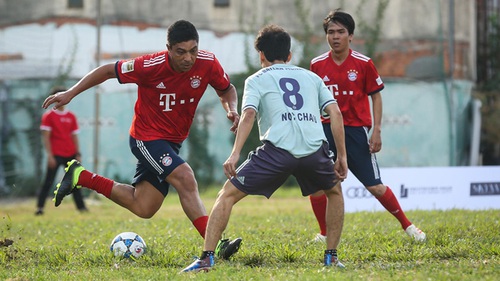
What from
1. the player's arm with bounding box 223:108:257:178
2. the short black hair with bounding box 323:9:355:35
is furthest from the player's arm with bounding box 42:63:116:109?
the short black hair with bounding box 323:9:355:35

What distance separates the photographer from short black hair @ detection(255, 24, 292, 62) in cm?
660

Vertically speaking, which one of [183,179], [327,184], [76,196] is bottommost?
[76,196]

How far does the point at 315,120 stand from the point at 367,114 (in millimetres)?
2384

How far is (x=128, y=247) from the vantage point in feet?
25.3

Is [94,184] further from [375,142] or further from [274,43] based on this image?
[375,142]

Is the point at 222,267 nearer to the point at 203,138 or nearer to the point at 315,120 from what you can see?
the point at 315,120

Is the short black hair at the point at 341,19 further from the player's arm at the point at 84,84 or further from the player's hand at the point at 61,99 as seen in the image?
the player's hand at the point at 61,99

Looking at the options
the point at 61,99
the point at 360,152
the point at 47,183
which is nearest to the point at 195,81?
the point at 61,99

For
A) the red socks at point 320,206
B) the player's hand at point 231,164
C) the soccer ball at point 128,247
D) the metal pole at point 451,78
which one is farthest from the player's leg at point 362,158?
the metal pole at point 451,78

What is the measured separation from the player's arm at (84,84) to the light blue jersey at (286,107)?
1.75 m

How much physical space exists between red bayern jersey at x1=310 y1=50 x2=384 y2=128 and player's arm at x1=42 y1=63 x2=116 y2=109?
7.36 feet

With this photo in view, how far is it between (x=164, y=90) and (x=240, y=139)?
163 cm

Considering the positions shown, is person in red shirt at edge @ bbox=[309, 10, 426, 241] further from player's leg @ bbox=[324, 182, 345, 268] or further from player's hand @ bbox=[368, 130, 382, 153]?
player's leg @ bbox=[324, 182, 345, 268]

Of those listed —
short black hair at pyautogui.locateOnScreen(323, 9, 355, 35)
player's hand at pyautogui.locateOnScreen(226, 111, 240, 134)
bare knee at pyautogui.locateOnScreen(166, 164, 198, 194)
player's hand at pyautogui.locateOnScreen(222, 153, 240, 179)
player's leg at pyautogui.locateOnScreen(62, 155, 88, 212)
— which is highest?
short black hair at pyautogui.locateOnScreen(323, 9, 355, 35)
